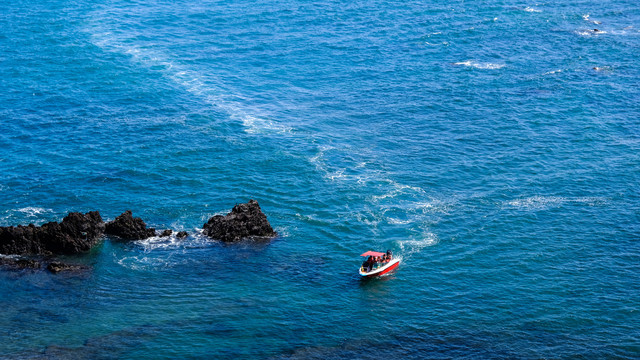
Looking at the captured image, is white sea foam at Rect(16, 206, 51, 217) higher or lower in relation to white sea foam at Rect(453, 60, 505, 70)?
lower

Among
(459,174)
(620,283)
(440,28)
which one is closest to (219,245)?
(459,174)

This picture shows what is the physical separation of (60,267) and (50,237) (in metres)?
5.45

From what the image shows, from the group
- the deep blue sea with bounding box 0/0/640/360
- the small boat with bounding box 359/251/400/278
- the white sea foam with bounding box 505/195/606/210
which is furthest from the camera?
the white sea foam with bounding box 505/195/606/210

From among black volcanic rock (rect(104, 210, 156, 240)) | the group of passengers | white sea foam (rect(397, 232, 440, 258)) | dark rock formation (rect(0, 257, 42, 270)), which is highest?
black volcanic rock (rect(104, 210, 156, 240))

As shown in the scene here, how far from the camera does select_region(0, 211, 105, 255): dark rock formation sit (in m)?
100

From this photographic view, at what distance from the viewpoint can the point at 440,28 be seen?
628 feet

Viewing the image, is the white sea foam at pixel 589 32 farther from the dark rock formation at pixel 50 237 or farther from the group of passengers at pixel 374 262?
the dark rock formation at pixel 50 237

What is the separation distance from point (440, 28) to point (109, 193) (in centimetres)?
10732

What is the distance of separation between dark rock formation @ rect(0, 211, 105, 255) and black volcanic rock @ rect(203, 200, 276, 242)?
57.4ft

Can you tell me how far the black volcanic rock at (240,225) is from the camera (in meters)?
106

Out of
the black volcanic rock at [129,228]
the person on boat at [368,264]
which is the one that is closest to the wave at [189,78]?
the black volcanic rock at [129,228]

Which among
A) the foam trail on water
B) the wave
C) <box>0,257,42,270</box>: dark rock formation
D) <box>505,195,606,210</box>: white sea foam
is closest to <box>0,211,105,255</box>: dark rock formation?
<box>0,257,42,270</box>: dark rock formation

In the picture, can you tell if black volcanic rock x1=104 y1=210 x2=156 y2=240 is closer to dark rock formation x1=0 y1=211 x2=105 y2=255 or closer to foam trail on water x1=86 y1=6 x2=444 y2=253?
foam trail on water x1=86 y1=6 x2=444 y2=253

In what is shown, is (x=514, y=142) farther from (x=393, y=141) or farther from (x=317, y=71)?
(x=317, y=71)
